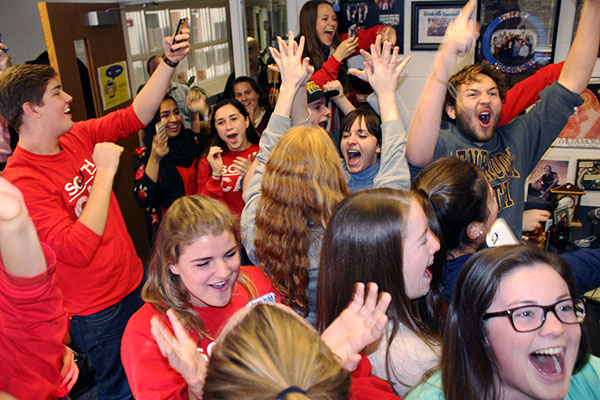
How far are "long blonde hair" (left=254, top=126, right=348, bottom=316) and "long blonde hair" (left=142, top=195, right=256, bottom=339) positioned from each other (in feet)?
0.53

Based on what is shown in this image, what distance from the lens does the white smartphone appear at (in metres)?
1.63

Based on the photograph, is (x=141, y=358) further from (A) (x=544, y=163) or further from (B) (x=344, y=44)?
(A) (x=544, y=163)

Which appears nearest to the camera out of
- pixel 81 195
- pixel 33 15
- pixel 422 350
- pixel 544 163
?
pixel 422 350

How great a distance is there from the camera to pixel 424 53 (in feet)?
11.3

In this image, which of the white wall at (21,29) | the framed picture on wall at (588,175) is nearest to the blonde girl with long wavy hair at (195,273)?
the framed picture on wall at (588,175)

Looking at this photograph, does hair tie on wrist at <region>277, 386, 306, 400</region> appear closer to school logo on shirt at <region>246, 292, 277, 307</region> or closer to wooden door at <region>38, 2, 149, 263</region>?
school logo on shirt at <region>246, 292, 277, 307</region>

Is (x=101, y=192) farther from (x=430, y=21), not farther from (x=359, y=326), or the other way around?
(x=430, y=21)

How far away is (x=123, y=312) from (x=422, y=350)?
1.41 metres

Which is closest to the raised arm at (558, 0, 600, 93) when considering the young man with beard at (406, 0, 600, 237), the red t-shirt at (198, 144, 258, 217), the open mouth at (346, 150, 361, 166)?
the young man with beard at (406, 0, 600, 237)

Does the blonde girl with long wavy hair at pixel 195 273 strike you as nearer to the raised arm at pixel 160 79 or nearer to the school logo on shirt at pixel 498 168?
the raised arm at pixel 160 79

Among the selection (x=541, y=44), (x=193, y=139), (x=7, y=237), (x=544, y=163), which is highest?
(x=541, y=44)

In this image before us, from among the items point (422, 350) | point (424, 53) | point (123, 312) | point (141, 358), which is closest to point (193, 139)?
point (123, 312)

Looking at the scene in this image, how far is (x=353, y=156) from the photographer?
2463 mm

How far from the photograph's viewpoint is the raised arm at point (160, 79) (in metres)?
Result: 2.14
